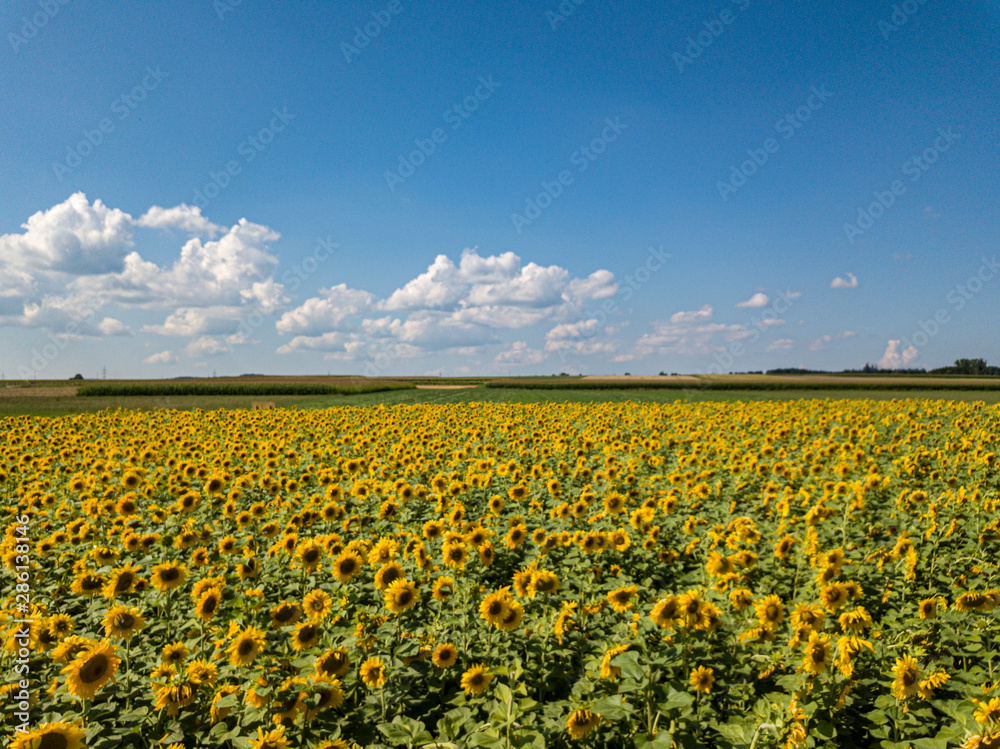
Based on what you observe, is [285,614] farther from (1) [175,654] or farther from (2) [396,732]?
(2) [396,732]

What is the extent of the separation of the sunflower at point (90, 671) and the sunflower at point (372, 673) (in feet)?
5.13

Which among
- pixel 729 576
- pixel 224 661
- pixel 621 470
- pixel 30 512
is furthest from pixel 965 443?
pixel 30 512

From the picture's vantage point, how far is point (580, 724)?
294 centimetres

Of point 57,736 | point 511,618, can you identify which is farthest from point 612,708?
point 57,736

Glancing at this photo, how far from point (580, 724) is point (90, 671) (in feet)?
10.2

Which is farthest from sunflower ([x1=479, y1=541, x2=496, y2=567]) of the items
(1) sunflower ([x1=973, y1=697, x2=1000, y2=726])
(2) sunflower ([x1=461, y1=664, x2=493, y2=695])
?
(1) sunflower ([x1=973, y1=697, x2=1000, y2=726])

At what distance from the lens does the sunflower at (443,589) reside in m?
4.23

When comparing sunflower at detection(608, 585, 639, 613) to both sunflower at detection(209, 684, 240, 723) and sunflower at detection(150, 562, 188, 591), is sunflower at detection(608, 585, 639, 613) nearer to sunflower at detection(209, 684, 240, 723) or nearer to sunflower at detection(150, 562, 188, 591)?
sunflower at detection(209, 684, 240, 723)

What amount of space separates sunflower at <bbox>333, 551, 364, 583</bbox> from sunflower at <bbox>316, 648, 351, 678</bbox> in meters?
1.14

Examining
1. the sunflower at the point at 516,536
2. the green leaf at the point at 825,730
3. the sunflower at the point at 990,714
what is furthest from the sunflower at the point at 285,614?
the sunflower at the point at 990,714

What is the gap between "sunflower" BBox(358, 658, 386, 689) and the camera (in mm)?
3197

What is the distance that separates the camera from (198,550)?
5.41 m

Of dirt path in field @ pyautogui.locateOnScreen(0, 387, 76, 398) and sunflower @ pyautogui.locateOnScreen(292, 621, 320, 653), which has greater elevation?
dirt path in field @ pyautogui.locateOnScreen(0, 387, 76, 398)

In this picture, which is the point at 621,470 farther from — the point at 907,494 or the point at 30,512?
the point at 30,512
